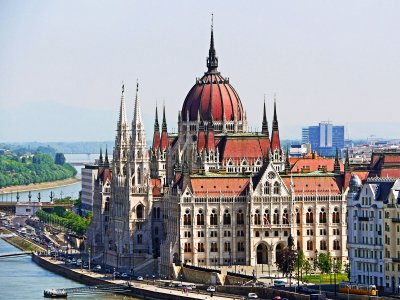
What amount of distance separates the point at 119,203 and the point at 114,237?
4.04 m

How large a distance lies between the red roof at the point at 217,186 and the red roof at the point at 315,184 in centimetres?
499

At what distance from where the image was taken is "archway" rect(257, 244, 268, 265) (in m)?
180

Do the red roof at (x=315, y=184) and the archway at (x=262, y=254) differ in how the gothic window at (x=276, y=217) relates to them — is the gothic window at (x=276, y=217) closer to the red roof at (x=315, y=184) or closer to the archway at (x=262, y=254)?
the archway at (x=262, y=254)

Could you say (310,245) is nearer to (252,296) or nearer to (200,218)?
(200,218)

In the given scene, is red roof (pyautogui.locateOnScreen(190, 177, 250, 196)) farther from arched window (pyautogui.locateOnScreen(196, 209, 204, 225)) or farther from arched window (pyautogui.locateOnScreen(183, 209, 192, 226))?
arched window (pyautogui.locateOnScreen(183, 209, 192, 226))

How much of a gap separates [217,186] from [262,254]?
315 inches

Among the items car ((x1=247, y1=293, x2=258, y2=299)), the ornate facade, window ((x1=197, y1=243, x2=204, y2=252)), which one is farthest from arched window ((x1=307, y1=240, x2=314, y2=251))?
car ((x1=247, y1=293, x2=258, y2=299))

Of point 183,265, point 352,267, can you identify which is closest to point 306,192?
point 183,265

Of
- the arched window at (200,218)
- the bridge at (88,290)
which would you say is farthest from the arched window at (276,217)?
the bridge at (88,290)

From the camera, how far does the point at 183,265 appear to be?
178 meters

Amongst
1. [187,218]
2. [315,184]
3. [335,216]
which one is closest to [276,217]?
[315,184]

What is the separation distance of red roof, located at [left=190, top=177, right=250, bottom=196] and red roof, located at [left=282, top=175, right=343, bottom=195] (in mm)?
4993

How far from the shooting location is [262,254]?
180 m

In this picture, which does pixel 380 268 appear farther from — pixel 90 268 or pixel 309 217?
pixel 90 268
